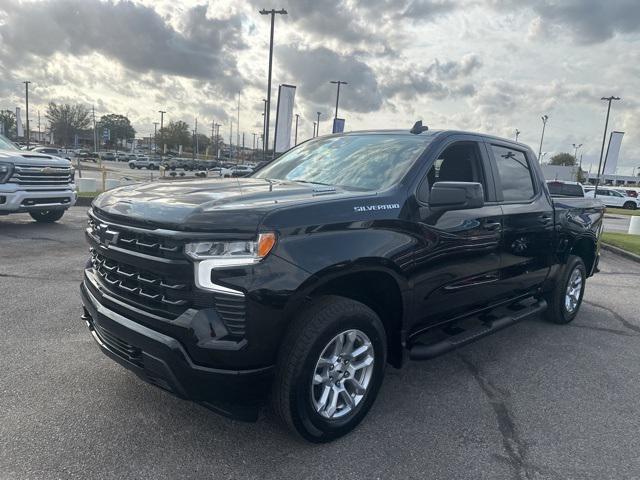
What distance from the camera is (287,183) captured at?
12.2 ft

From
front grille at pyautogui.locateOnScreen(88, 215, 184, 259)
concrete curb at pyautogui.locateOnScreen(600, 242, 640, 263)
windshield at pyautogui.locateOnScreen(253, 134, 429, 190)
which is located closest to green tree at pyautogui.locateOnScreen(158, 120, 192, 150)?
concrete curb at pyautogui.locateOnScreen(600, 242, 640, 263)

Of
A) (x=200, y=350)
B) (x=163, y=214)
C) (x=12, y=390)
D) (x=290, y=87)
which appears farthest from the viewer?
(x=290, y=87)

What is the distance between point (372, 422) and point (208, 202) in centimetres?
173

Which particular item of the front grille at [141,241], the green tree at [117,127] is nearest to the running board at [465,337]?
the front grille at [141,241]

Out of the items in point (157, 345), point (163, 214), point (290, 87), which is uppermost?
point (290, 87)

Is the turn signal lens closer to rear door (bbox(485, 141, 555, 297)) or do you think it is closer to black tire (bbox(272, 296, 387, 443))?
black tire (bbox(272, 296, 387, 443))

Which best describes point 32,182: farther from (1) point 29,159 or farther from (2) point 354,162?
(2) point 354,162

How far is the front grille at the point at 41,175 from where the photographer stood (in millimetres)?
8914

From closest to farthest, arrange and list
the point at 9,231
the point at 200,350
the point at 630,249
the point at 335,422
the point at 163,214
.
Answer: the point at 200,350
the point at 163,214
the point at 335,422
the point at 9,231
the point at 630,249

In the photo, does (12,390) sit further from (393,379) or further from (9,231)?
(9,231)

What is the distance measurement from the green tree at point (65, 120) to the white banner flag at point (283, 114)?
307ft

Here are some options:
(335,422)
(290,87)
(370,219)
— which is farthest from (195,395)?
(290,87)

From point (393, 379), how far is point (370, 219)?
1.50 metres

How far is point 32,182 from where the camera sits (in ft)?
30.0
